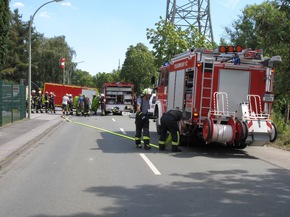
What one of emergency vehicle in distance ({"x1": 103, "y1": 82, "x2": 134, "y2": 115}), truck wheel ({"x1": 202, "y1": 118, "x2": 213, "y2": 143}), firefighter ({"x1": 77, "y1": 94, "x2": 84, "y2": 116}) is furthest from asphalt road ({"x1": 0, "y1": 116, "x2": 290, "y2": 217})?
emergency vehicle in distance ({"x1": 103, "y1": 82, "x2": 134, "y2": 115})

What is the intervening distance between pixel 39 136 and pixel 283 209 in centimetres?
1062

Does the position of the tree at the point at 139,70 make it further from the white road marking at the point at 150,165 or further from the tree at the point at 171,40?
the white road marking at the point at 150,165

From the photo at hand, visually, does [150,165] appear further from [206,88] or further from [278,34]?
[278,34]

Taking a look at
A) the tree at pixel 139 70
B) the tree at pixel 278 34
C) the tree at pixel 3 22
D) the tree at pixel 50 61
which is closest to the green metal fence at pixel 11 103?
the tree at pixel 3 22

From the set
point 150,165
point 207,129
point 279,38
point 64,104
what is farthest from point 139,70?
point 150,165

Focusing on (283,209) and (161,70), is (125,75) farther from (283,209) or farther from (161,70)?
(283,209)

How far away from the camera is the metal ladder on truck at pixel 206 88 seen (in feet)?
37.0

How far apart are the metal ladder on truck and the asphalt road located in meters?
1.28

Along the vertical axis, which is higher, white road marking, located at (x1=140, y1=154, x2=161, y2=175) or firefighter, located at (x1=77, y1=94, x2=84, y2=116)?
firefighter, located at (x1=77, y1=94, x2=84, y2=116)

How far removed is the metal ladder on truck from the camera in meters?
11.3

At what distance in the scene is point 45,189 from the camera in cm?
669

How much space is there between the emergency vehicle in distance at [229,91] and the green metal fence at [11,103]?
9.61 m

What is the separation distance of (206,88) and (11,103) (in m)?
11.8

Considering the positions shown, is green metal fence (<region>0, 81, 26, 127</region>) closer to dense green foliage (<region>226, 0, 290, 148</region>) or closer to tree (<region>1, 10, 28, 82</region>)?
dense green foliage (<region>226, 0, 290, 148</region>)
